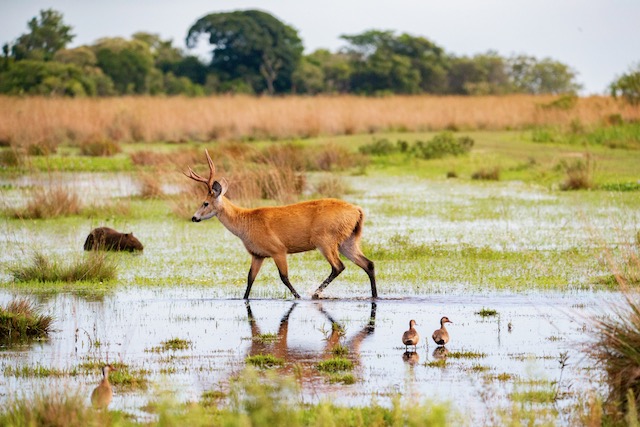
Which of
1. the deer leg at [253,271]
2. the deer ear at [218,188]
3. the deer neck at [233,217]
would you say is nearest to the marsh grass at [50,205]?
the deer ear at [218,188]

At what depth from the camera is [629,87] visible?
41.7 meters

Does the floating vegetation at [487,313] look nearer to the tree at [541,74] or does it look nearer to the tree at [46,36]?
the tree at [46,36]

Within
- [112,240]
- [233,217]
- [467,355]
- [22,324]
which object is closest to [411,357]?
[467,355]

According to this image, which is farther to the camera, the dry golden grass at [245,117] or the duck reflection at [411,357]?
the dry golden grass at [245,117]

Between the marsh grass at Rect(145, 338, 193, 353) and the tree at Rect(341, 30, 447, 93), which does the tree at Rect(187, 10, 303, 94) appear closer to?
the tree at Rect(341, 30, 447, 93)

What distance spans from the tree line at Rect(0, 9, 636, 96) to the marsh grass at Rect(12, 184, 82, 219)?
31.2 metres

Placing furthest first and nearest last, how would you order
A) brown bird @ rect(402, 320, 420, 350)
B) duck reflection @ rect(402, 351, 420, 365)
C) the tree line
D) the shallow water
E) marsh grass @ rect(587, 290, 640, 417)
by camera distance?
1. the tree line
2. brown bird @ rect(402, 320, 420, 350)
3. duck reflection @ rect(402, 351, 420, 365)
4. the shallow water
5. marsh grass @ rect(587, 290, 640, 417)

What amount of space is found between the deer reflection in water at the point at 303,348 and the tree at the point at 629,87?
31200 mm

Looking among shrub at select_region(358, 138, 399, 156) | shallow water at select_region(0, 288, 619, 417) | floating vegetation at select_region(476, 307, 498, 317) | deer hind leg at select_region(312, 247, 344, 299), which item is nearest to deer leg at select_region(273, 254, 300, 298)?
shallow water at select_region(0, 288, 619, 417)

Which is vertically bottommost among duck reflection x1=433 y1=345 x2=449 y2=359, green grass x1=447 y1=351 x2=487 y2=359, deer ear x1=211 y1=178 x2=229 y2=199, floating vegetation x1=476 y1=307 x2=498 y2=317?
duck reflection x1=433 y1=345 x2=449 y2=359

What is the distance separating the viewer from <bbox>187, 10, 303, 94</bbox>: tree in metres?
64.0

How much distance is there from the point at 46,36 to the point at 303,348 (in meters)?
57.2

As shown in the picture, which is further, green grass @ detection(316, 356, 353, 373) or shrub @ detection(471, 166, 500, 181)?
shrub @ detection(471, 166, 500, 181)

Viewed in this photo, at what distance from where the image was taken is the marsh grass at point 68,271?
1426 cm
